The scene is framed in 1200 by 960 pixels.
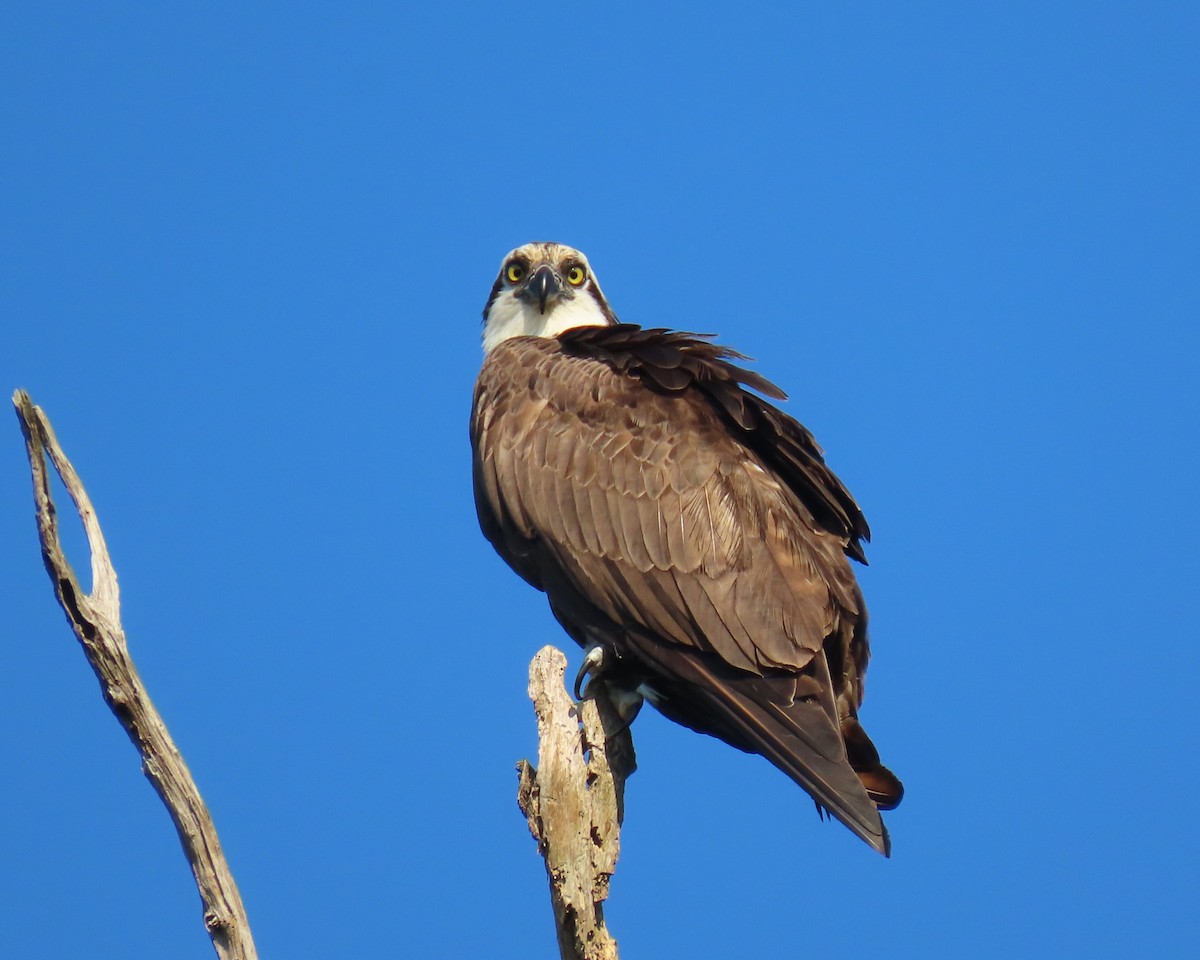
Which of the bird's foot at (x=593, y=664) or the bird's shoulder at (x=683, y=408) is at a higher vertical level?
the bird's shoulder at (x=683, y=408)

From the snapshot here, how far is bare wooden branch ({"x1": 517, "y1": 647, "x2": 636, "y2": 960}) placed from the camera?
500 centimetres

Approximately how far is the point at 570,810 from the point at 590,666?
129cm

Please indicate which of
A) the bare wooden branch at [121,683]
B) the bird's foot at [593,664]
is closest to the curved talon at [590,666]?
the bird's foot at [593,664]

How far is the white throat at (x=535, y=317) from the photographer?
8773 millimetres

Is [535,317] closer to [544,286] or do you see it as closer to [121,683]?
[544,286]

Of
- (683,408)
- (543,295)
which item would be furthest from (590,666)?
(543,295)

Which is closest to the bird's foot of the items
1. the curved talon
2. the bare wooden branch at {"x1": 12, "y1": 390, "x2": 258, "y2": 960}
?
the curved talon

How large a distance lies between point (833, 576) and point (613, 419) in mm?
1354

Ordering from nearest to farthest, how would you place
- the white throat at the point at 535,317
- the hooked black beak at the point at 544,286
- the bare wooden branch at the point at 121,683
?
the bare wooden branch at the point at 121,683, the hooked black beak at the point at 544,286, the white throat at the point at 535,317

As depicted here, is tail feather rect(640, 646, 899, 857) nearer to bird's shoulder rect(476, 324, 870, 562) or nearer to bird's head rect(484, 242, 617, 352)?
bird's shoulder rect(476, 324, 870, 562)

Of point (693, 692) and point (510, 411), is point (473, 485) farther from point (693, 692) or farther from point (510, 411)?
point (693, 692)

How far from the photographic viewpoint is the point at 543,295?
28.3 ft

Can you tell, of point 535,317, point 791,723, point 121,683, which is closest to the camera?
point 121,683

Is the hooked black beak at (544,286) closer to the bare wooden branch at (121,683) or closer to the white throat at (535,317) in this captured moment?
the white throat at (535,317)
